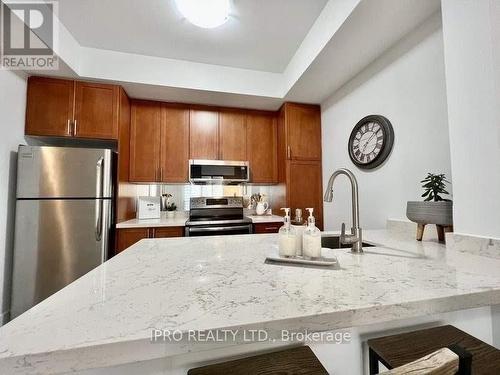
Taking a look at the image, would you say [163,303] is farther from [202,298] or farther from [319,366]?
[319,366]

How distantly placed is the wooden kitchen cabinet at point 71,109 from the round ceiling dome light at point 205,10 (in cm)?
122

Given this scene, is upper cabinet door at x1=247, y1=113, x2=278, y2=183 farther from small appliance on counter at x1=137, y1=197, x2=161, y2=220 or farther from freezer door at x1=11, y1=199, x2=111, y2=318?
freezer door at x1=11, y1=199, x2=111, y2=318

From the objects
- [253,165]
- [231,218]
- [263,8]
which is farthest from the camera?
[253,165]

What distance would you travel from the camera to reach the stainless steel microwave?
2.63 m

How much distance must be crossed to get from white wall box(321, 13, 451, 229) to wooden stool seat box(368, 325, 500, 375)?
1050 millimetres

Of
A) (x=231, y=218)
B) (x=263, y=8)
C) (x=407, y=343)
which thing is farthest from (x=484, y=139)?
(x=231, y=218)

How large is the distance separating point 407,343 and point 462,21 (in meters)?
1.38

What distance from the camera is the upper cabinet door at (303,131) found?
9.02 ft

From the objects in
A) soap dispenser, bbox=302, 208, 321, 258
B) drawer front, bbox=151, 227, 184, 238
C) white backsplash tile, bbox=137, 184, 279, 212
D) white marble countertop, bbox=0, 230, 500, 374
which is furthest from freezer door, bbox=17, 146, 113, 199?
soap dispenser, bbox=302, 208, 321, 258

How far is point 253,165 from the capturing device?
2.93 m

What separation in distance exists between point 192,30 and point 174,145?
121cm

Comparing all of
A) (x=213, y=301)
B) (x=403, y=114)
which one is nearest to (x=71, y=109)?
(x=213, y=301)

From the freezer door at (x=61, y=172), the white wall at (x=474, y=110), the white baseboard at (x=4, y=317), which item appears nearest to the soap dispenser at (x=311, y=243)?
the white wall at (x=474, y=110)

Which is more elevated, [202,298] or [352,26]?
[352,26]
